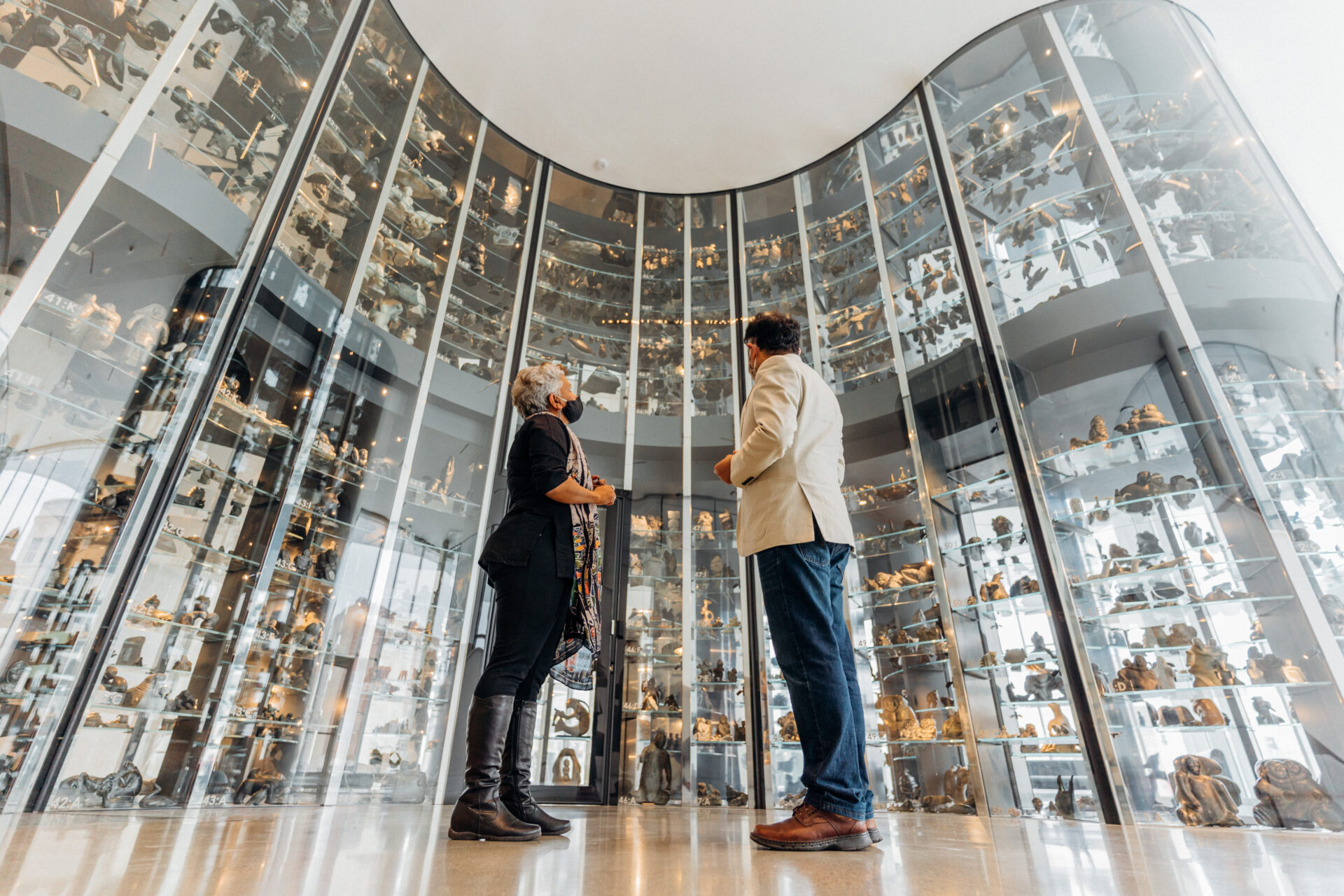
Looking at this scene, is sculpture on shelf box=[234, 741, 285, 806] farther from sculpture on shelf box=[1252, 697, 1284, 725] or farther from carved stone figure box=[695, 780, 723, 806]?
sculpture on shelf box=[1252, 697, 1284, 725]

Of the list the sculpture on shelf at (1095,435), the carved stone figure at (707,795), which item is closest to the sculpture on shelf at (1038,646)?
the sculpture on shelf at (1095,435)

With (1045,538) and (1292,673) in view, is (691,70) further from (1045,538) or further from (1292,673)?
(1292,673)

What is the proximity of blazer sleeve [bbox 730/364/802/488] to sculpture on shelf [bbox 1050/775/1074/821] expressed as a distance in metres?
2.22

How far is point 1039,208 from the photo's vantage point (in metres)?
3.75

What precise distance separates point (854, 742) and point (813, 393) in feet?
3.10

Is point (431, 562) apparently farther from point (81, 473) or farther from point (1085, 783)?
point (1085, 783)

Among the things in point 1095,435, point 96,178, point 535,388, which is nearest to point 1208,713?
point 1095,435

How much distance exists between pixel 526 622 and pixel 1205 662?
8.87 feet

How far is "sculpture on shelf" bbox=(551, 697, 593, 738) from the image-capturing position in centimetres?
404

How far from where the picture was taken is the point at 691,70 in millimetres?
4691

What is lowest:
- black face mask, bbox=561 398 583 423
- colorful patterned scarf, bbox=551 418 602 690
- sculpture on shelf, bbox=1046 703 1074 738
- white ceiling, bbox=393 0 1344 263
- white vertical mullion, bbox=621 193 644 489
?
sculpture on shelf, bbox=1046 703 1074 738

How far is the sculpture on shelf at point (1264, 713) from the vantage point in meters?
2.48

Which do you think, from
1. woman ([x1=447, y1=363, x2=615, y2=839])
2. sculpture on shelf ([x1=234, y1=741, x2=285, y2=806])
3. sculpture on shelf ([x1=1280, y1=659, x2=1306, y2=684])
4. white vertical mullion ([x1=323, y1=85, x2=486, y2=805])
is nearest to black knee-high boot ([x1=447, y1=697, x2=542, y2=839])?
woman ([x1=447, y1=363, x2=615, y2=839])

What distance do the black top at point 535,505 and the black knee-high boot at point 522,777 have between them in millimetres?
421
